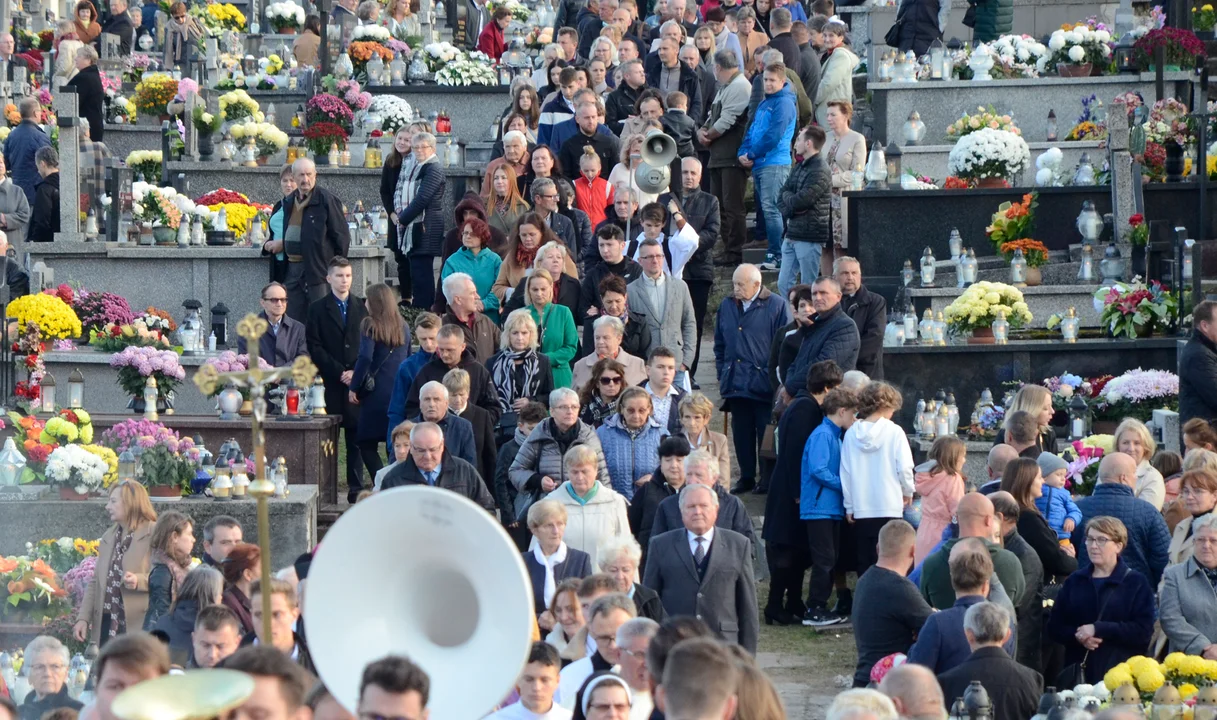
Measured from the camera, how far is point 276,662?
7.14 m

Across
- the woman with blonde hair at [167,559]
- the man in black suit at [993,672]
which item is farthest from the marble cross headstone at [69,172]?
the man in black suit at [993,672]

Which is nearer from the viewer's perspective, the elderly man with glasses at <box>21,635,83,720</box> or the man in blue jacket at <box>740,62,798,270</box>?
the elderly man with glasses at <box>21,635,83,720</box>

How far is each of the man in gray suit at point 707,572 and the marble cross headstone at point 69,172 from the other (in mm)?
10265

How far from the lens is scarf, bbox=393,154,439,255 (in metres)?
20.3

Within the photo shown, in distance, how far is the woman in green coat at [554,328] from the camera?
16234 mm

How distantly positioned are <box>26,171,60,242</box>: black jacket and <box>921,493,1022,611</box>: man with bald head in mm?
12723

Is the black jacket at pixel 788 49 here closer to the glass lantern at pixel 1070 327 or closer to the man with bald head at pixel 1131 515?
the glass lantern at pixel 1070 327

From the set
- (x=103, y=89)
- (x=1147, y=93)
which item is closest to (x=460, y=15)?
(x=103, y=89)

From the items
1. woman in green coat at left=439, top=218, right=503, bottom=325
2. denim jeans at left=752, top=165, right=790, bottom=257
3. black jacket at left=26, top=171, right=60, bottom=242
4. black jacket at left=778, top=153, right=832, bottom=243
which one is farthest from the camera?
black jacket at left=26, top=171, right=60, bottom=242

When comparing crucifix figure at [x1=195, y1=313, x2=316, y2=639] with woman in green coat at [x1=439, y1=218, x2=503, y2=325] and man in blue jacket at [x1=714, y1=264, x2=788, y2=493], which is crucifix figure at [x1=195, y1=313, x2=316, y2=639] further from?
woman in green coat at [x1=439, y1=218, x2=503, y2=325]

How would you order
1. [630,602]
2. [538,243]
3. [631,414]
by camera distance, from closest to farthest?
[630,602], [631,414], [538,243]

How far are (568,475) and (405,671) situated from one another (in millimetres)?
6416

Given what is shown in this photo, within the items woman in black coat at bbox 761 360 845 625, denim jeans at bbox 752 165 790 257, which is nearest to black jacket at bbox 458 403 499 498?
woman in black coat at bbox 761 360 845 625

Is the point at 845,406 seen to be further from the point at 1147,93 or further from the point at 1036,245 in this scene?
the point at 1147,93
